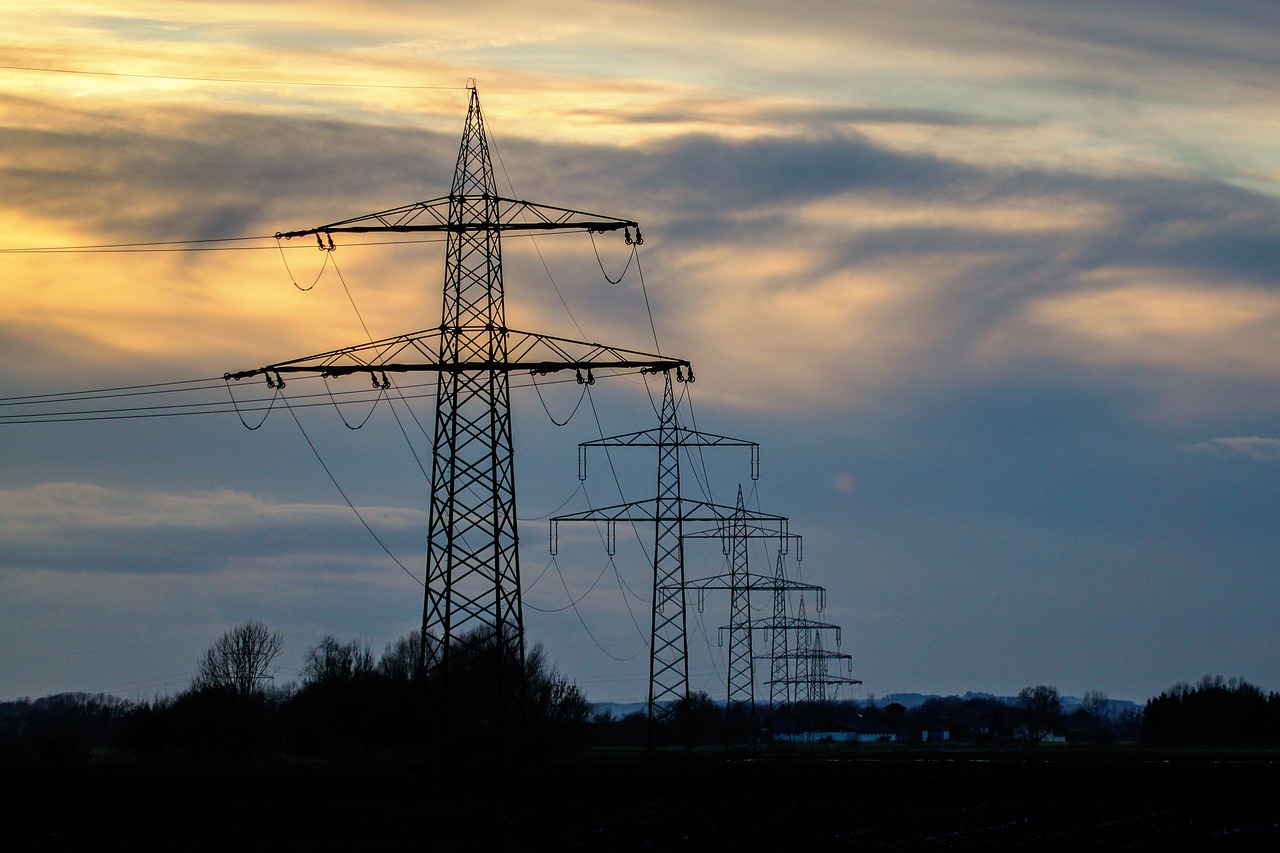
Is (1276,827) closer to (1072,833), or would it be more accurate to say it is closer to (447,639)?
(1072,833)

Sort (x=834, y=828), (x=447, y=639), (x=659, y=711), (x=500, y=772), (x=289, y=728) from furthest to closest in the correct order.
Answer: (x=289, y=728), (x=659, y=711), (x=500, y=772), (x=447, y=639), (x=834, y=828)

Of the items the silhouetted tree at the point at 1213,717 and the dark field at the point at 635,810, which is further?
the silhouetted tree at the point at 1213,717

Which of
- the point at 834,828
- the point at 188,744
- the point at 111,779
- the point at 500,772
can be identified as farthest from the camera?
the point at 188,744

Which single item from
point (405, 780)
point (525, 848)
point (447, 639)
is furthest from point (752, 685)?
point (525, 848)

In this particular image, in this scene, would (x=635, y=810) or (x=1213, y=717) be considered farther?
(x=1213, y=717)

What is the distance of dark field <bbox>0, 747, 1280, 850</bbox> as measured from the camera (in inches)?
1316

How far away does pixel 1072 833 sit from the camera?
3428 centimetres

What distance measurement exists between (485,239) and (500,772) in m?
17.6

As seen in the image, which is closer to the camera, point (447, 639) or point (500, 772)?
point (447, 639)

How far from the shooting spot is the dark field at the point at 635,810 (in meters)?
33.4

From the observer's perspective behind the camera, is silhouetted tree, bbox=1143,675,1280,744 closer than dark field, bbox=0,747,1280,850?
No

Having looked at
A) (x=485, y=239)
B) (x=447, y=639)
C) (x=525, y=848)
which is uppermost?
(x=485, y=239)

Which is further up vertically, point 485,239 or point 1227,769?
point 485,239

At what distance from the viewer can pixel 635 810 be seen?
41.9 m
